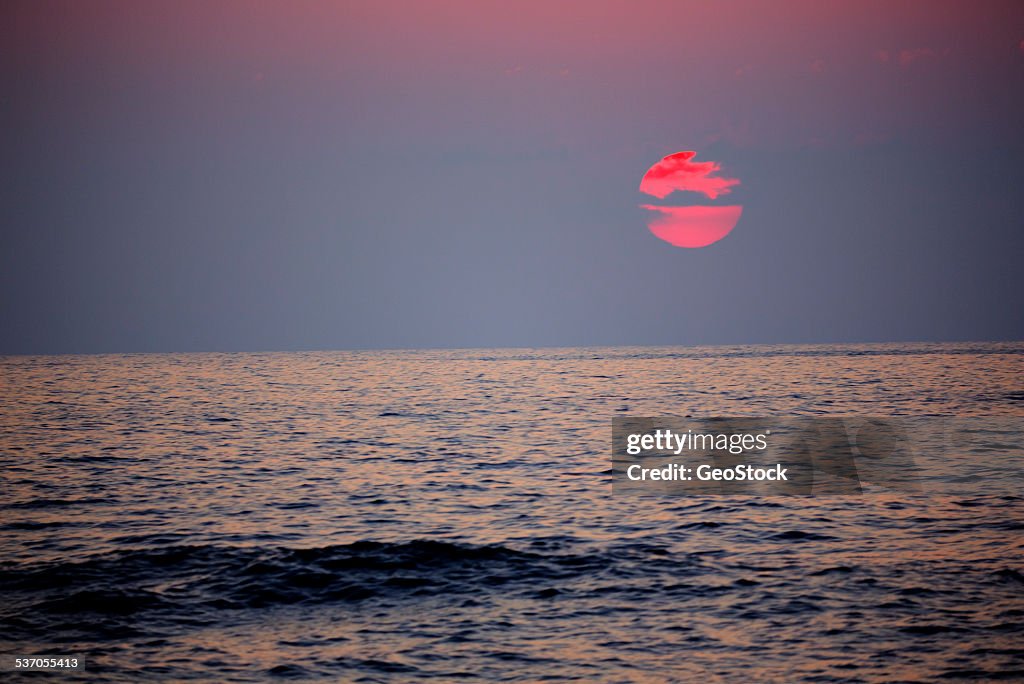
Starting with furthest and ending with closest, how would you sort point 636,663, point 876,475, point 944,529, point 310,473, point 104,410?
point 104,410, point 310,473, point 876,475, point 944,529, point 636,663

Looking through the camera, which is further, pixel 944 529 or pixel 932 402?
pixel 932 402

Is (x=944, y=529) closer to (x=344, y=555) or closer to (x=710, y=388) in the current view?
(x=344, y=555)

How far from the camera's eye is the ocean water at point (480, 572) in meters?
17.7

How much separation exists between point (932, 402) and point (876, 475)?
135 feet

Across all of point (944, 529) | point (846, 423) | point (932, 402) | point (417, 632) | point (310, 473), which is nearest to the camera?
point (417, 632)

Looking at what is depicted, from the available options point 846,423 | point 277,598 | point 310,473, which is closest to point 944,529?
point 277,598

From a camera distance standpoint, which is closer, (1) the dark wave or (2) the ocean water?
(2) the ocean water

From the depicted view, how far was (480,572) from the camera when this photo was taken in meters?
23.9

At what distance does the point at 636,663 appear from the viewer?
1734 cm

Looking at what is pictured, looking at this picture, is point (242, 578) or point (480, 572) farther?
point (480, 572)

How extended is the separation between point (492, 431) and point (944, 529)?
118 feet

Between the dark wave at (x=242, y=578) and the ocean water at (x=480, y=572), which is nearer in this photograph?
the ocean water at (x=480, y=572)

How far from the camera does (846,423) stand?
2366 inches

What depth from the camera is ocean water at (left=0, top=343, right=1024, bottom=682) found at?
696 inches
